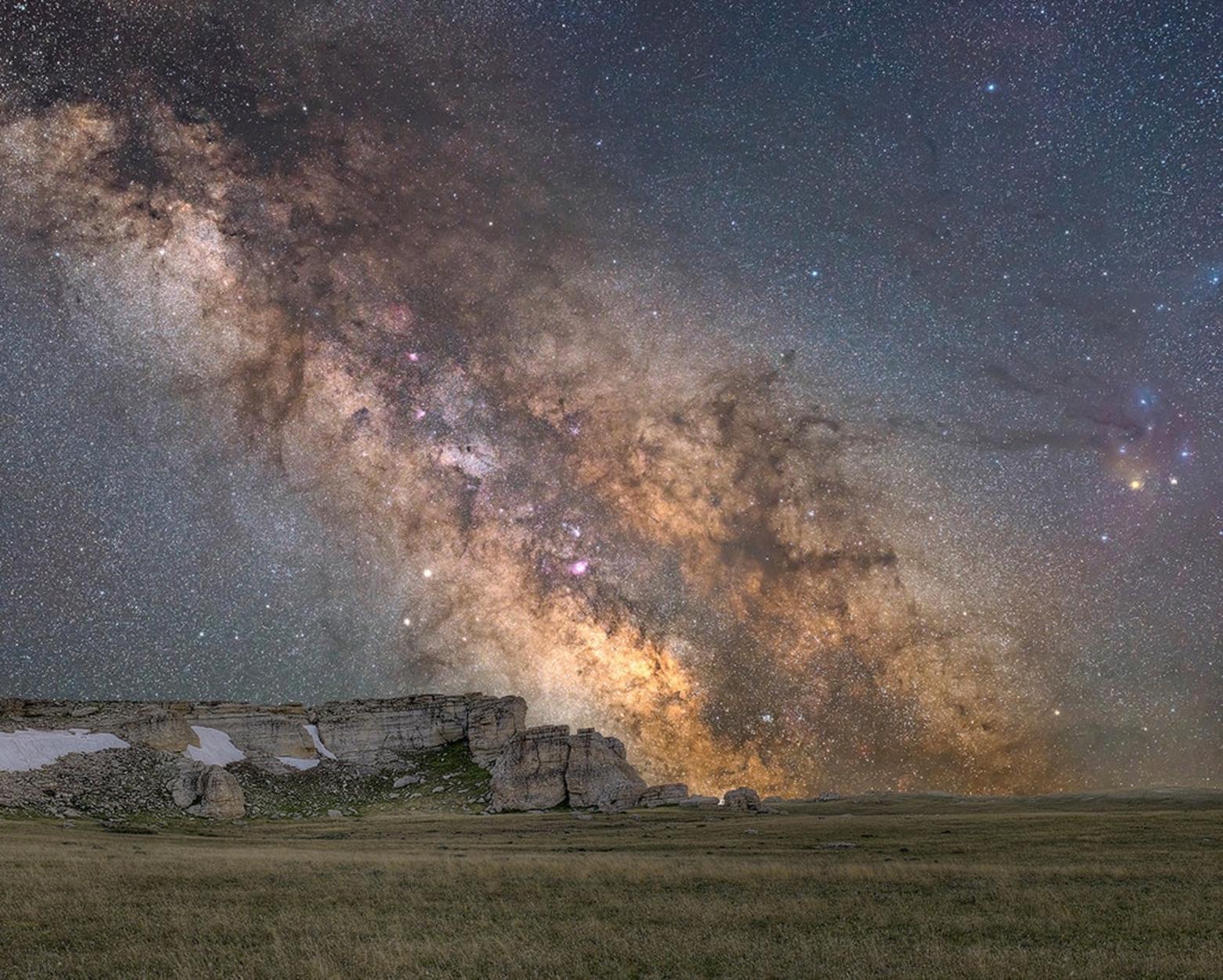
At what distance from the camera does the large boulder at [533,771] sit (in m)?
90.2

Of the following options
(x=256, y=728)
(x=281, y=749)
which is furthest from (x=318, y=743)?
(x=256, y=728)

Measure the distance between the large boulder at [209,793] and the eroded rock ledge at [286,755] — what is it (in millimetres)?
129

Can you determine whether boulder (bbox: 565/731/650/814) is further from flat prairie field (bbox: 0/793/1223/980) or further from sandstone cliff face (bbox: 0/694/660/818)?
flat prairie field (bbox: 0/793/1223/980)

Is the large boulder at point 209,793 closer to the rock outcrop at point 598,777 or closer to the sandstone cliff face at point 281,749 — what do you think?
the sandstone cliff face at point 281,749

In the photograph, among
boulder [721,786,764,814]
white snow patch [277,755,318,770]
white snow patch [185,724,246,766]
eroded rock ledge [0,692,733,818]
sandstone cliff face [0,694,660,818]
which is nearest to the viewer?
eroded rock ledge [0,692,733,818]

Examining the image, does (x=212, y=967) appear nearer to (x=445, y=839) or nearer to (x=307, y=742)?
(x=445, y=839)

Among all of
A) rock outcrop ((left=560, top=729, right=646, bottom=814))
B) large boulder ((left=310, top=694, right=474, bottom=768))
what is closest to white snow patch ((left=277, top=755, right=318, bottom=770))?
large boulder ((left=310, top=694, right=474, bottom=768))

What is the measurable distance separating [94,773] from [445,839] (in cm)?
4935

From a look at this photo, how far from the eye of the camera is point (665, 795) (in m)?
89.9

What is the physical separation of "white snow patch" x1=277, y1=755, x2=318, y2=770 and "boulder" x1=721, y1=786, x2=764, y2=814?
56.7m

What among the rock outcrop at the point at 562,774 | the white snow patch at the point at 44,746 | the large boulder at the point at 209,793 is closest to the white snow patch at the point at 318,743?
the white snow patch at the point at 44,746

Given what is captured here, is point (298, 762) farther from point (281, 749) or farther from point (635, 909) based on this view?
point (635, 909)

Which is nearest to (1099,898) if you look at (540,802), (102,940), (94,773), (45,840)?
(102,940)

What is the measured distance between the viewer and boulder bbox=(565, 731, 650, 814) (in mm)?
90688
